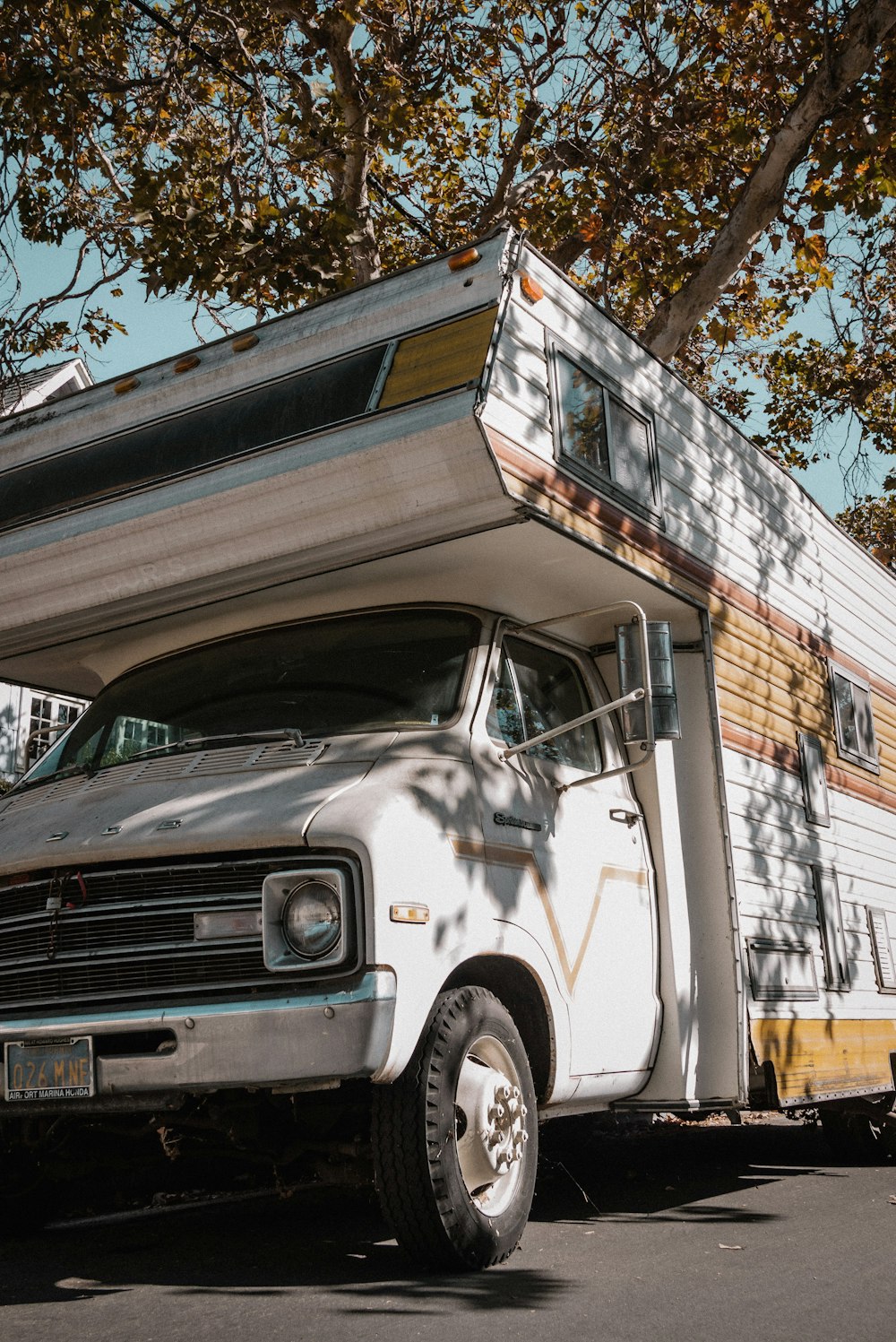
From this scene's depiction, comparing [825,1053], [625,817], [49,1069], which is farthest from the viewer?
[825,1053]

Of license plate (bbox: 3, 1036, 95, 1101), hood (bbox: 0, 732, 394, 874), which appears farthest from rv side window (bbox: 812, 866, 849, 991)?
license plate (bbox: 3, 1036, 95, 1101)

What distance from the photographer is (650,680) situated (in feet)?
16.5

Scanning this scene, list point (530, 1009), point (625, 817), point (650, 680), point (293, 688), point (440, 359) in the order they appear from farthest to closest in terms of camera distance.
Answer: point (625, 817)
point (293, 688)
point (650, 680)
point (440, 359)
point (530, 1009)

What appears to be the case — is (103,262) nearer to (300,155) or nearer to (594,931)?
(300,155)

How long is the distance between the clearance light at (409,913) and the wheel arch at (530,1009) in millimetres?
572

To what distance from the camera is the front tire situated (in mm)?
3967

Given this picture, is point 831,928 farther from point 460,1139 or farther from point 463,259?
point 463,259

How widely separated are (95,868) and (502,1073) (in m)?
1.47

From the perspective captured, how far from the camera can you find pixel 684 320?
38.6 ft

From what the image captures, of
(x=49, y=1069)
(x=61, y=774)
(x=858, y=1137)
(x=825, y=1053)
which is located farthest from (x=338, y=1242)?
(x=858, y=1137)

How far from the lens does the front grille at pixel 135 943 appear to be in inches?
158

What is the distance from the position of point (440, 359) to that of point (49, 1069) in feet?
9.00

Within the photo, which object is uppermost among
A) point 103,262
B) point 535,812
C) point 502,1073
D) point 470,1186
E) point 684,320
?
point 103,262

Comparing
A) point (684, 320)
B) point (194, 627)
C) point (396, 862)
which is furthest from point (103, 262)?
point (396, 862)
